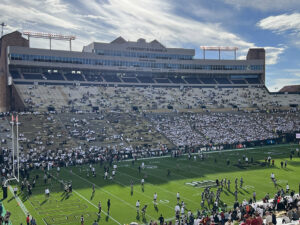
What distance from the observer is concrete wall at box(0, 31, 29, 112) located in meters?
62.4

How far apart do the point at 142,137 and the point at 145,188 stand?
2280 cm

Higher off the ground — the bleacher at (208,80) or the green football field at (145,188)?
the bleacher at (208,80)

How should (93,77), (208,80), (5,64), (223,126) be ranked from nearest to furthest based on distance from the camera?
(223,126)
(5,64)
(93,77)
(208,80)

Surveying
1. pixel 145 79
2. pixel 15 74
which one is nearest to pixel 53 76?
pixel 15 74

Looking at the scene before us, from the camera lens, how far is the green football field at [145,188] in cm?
2247

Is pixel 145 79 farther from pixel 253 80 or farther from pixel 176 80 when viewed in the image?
pixel 253 80

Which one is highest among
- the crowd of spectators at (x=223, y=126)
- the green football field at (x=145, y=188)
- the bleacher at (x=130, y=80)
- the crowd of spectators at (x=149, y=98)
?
the bleacher at (x=130, y=80)

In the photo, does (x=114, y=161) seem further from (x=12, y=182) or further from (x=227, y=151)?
(x=227, y=151)

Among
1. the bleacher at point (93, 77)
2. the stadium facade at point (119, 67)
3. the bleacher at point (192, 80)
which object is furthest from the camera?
the bleacher at point (192, 80)

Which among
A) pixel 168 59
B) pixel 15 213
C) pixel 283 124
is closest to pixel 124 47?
pixel 168 59

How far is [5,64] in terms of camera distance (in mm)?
66688

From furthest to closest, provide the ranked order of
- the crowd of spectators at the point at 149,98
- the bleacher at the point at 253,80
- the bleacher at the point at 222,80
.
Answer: the bleacher at the point at 253,80 < the bleacher at the point at 222,80 < the crowd of spectators at the point at 149,98

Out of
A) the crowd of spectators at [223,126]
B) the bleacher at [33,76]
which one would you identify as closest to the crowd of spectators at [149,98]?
the bleacher at [33,76]

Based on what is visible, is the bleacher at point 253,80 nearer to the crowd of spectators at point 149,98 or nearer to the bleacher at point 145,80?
the crowd of spectators at point 149,98
